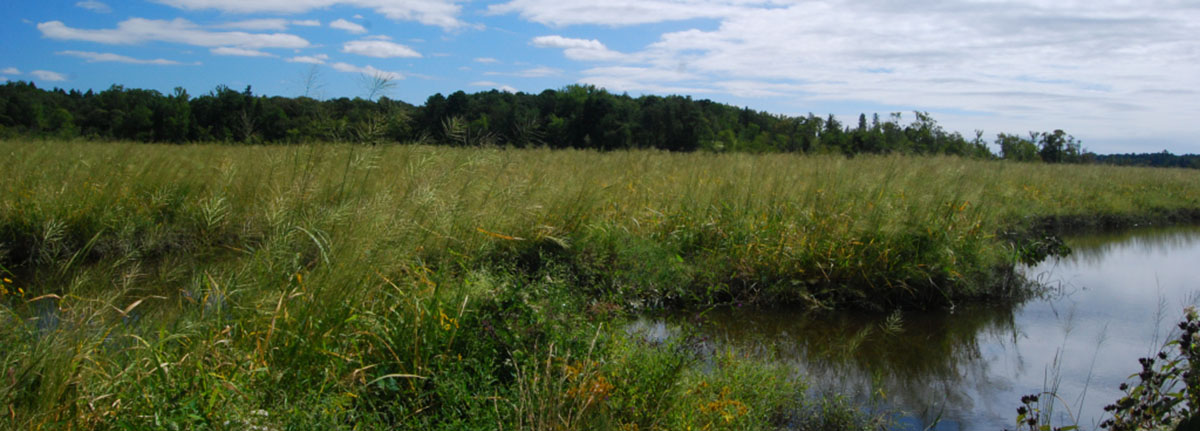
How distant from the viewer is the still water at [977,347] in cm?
382

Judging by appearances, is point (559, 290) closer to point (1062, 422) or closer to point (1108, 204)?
point (1062, 422)

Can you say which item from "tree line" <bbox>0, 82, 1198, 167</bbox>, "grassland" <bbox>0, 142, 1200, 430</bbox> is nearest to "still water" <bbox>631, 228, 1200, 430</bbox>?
"grassland" <bbox>0, 142, 1200, 430</bbox>

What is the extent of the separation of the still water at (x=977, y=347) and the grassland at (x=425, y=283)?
33 cm

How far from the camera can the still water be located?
3.82 meters

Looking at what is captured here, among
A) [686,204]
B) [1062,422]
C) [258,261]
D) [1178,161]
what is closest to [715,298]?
[686,204]

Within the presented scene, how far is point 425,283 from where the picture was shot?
Answer: 148 inches

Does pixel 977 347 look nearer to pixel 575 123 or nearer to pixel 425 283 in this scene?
pixel 425 283

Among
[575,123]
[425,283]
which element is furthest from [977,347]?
[575,123]

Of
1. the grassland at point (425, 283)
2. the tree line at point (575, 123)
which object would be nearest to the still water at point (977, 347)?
the grassland at point (425, 283)

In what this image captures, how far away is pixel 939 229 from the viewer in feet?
20.1

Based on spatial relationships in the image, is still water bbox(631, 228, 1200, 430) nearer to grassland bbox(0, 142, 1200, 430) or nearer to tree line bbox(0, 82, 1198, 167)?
grassland bbox(0, 142, 1200, 430)

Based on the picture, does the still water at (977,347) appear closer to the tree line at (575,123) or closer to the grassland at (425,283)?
the grassland at (425,283)

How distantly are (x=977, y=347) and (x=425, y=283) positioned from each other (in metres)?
3.76

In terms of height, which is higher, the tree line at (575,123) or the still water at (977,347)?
the tree line at (575,123)
